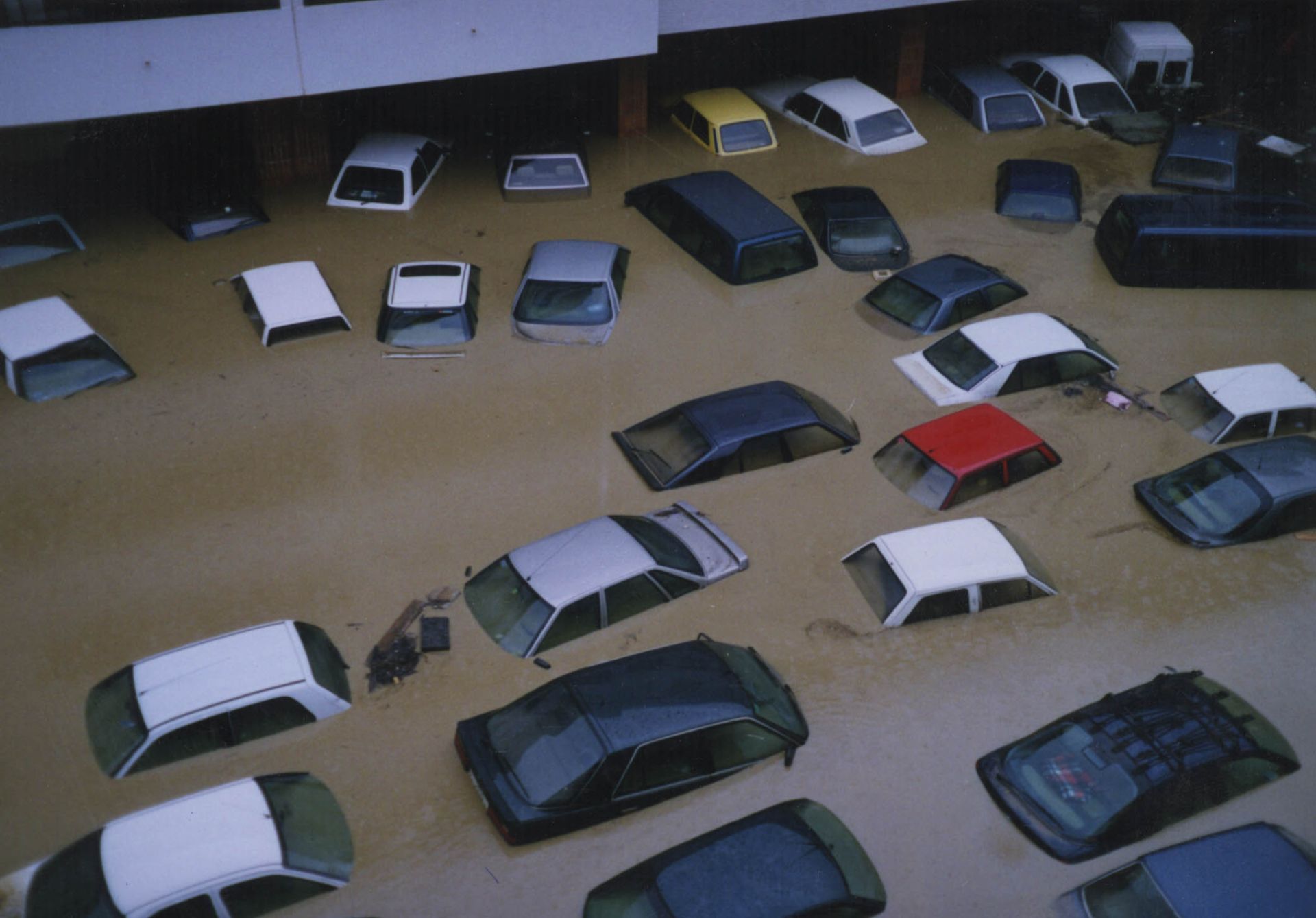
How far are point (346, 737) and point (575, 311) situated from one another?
6.22 metres

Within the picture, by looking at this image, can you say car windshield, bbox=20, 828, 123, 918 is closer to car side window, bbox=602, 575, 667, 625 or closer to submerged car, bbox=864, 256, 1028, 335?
car side window, bbox=602, 575, 667, 625

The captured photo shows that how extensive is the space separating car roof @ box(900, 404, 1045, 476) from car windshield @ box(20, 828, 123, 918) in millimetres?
7842

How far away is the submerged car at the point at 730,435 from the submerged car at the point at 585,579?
3.55ft

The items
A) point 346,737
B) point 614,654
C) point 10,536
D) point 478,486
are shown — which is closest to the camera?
point 346,737

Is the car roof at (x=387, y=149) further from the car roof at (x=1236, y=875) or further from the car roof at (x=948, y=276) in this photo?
the car roof at (x=1236, y=875)

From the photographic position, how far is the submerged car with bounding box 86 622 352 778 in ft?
26.5

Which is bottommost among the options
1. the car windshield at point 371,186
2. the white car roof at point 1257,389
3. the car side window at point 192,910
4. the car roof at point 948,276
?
the car side window at point 192,910

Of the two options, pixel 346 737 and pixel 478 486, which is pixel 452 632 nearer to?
pixel 346 737

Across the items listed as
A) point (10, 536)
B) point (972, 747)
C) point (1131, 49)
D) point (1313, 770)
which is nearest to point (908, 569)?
point (972, 747)

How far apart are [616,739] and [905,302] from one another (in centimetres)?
778

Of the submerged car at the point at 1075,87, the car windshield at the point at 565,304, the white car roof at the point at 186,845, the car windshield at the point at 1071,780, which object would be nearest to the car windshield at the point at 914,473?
the car windshield at the point at 1071,780

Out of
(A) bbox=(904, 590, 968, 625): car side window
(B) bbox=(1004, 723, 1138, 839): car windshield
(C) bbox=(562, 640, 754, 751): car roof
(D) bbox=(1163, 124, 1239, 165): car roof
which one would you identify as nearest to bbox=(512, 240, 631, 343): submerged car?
(A) bbox=(904, 590, 968, 625): car side window

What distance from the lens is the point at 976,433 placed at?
36.7 feet

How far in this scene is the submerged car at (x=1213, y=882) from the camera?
23.6 ft
